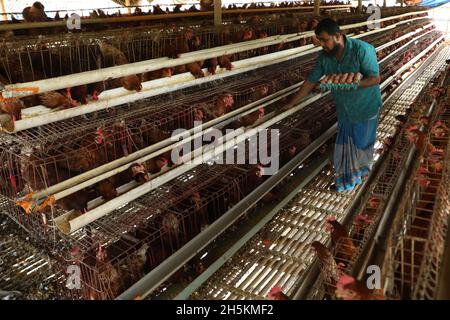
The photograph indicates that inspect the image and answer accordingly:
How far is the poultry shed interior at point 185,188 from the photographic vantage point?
1.95 meters

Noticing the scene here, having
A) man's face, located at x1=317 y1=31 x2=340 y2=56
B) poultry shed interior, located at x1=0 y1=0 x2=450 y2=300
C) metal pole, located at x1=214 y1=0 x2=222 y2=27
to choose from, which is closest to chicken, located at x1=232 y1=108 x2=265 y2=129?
poultry shed interior, located at x1=0 y1=0 x2=450 y2=300

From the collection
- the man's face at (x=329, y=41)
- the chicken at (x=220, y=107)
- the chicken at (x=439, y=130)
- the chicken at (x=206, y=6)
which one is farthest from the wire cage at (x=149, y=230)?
the chicken at (x=206, y=6)

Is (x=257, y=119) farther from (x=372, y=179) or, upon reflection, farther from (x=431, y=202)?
(x=431, y=202)

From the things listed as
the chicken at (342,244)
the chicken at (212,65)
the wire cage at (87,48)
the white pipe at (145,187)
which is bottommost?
the chicken at (342,244)

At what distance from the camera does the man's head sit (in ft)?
9.80

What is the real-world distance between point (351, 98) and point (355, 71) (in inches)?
9.7

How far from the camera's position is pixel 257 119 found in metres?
3.65

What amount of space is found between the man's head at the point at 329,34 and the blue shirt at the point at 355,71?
163 millimetres

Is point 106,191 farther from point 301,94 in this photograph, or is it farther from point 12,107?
point 301,94

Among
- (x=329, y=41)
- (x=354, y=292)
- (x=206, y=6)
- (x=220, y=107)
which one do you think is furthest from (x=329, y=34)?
(x=206, y=6)

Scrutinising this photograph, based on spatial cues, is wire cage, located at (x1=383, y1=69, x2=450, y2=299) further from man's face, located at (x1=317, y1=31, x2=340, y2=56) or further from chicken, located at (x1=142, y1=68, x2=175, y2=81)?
chicken, located at (x1=142, y1=68, x2=175, y2=81)

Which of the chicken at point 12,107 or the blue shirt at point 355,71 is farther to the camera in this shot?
the blue shirt at point 355,71

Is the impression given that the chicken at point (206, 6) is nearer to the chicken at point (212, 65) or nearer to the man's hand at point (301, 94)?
the man's hand at point (301, 94)

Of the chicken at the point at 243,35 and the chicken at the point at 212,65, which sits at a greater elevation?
the chicken at the point at 243,35
